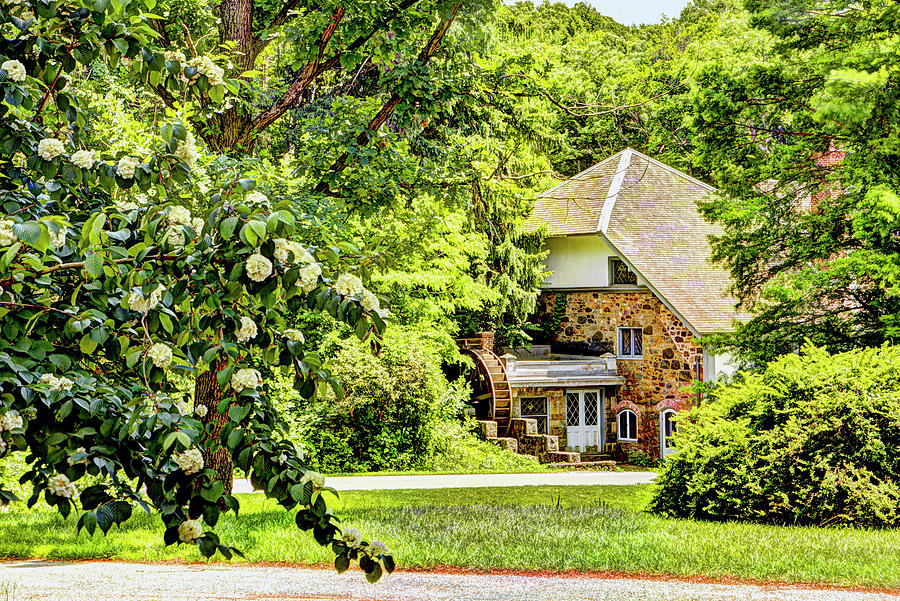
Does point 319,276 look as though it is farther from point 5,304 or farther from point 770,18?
point 770,18

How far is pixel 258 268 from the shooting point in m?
2.92

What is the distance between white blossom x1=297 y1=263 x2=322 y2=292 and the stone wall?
22.7m

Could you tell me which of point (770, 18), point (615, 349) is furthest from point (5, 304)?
point (615, 349)

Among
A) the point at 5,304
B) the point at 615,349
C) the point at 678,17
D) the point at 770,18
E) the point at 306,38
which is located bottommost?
the point at 5,304

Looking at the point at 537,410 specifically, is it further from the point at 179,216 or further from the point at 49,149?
the point at 179,216

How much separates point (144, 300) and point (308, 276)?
61 centimetres

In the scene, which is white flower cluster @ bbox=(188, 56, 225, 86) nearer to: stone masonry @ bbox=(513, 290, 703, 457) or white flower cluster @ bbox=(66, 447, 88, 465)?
white flower cluster @ bbox=(66, 447, 88, 465)

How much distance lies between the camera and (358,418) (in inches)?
807

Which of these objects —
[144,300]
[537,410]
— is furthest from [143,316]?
[537,410]

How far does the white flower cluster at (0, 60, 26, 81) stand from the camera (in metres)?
3.44

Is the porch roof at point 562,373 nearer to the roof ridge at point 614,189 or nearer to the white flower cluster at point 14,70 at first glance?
the roof ridge at point 614,189

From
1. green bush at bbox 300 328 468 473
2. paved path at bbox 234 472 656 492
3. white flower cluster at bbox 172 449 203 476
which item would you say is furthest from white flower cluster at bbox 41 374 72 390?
green bush at bbox 300 328 468 473

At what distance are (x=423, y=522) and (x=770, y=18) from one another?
910 cm

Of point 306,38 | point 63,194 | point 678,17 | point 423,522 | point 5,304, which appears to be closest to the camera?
point 5,304
